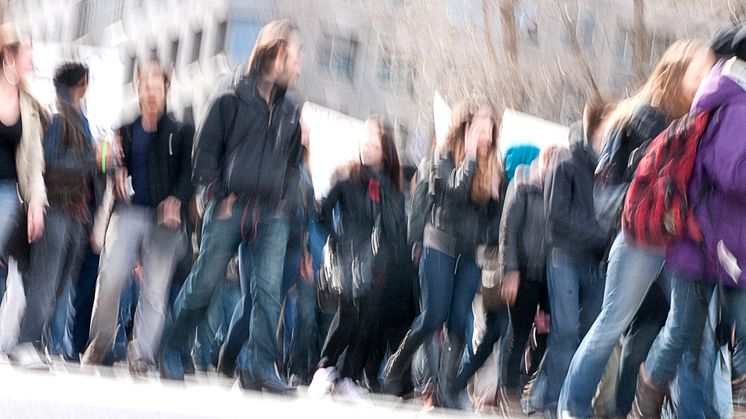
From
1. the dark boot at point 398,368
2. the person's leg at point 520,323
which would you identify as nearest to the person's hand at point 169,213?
the dark boot at point 398,368

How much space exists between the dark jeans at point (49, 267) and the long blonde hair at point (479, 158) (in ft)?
6.86

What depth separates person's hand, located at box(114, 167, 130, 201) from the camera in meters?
6.94

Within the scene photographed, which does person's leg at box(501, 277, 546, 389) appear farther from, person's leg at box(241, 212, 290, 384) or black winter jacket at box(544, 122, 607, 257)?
person's leg at box(241, 212, 290, 384)

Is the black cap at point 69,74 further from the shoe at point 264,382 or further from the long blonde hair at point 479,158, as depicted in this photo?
the long blonde hair at point 479,158

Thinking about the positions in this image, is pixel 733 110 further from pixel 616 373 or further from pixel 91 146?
pixel 91 146

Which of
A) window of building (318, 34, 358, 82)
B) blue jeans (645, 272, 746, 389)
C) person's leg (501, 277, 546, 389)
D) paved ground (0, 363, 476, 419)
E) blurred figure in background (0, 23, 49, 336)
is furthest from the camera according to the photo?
window of building (318, 34, 358, 82)

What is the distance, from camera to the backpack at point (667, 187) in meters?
5.48

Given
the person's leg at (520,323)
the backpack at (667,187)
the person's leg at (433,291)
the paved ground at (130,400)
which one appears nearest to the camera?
the paved ground at (130,400)

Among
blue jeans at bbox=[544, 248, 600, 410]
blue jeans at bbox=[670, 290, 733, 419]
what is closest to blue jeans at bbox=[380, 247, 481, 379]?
blue jeans at bbox=[544, 248, 600, 410]

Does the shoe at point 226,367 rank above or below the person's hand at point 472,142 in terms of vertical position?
below

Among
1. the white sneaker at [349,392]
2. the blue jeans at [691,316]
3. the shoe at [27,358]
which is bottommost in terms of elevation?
the white sneaker at [349,392]

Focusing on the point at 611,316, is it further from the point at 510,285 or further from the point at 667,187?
the point at 510,285

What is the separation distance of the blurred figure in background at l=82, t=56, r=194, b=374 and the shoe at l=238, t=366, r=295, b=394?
78 centimetres

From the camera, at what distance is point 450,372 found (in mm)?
7684
